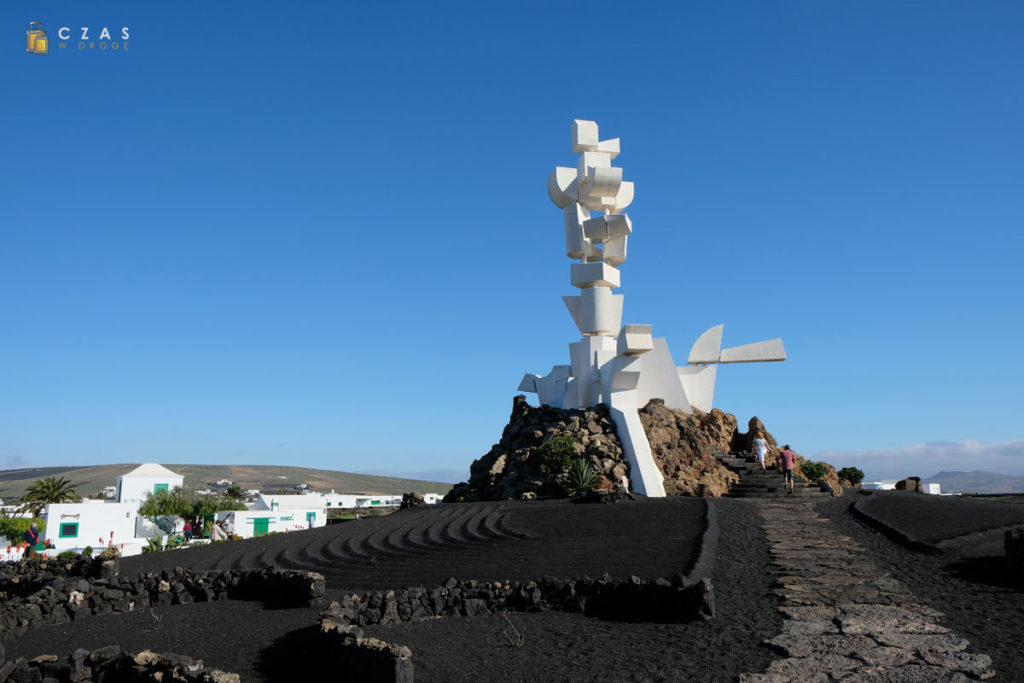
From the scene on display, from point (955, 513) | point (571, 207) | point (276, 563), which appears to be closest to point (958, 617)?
point (955, 513)

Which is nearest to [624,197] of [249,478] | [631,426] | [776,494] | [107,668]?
[631,426]

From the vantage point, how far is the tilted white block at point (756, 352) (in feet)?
81.7

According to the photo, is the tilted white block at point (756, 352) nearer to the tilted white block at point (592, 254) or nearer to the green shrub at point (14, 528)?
the tilted white block at point (592, 254)

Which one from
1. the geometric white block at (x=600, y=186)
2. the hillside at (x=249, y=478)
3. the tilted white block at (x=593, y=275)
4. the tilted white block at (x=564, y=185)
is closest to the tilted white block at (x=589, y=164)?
the geometric white block at (x=600, y=186)

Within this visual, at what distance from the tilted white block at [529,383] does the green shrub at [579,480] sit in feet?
24.7

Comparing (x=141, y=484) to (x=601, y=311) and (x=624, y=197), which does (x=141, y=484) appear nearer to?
(x=601, y=311)

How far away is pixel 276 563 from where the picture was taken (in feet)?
52.7

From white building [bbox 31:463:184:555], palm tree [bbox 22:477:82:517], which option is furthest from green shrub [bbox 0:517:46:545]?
palm tree [bbox 22:477:82:517]

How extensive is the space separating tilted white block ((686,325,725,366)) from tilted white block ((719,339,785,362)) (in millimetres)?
274

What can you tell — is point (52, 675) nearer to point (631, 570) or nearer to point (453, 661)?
point (453, 661)

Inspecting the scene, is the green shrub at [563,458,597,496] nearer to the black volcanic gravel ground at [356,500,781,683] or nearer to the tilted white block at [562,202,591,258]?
the tilted white block at [562,202,591,258]

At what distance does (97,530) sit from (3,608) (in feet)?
73.6

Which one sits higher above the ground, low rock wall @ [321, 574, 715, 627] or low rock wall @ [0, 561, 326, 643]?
low rock wall @ [321, 574, 715, 627]

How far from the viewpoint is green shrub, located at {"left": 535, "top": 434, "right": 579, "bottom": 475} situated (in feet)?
73.1
